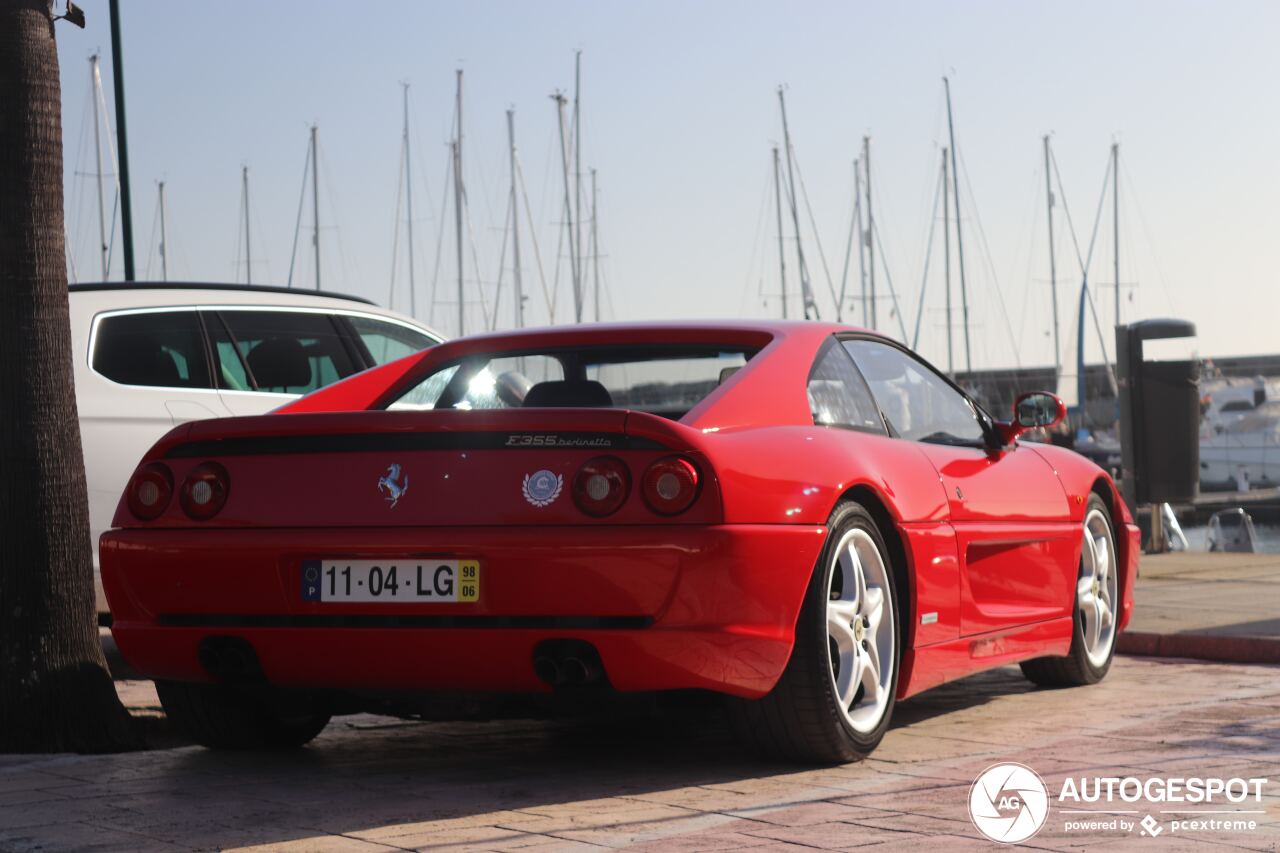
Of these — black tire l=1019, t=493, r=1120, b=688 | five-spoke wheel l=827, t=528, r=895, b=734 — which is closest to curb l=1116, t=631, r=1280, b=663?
Result: black tire l=1019, t=493, r=1120, b=688

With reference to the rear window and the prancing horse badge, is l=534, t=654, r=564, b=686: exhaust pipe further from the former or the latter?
the rear window

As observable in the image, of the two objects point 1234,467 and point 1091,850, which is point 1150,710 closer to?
point 1091,850

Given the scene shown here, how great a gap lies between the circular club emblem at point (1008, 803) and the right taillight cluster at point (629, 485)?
1061 millimetres

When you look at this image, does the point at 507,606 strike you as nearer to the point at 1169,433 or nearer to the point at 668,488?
Answer: the point at 668,488

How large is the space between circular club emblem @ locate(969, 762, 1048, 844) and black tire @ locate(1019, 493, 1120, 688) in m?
2.05

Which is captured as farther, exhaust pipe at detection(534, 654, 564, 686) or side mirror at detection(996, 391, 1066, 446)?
side mirror at detection(996, 391, 1066, 446)

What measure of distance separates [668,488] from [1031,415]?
2.54 metres

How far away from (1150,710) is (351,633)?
3.07 metres

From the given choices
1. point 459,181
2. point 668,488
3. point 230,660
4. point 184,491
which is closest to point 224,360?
point 184,491

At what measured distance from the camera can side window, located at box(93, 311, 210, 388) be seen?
7863 millimetres

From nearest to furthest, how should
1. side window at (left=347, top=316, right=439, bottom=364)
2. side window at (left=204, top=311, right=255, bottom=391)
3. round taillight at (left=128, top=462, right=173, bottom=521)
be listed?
round taillight at (left=128, top=462, right=173, bottom=521), side window at (left=204, top=311, right=255, bottom=391), side window at (left=347, top=316, right=439, bottom=364)

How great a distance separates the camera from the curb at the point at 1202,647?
8008 millimetres

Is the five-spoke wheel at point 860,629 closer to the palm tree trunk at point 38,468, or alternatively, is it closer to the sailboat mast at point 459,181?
the palm tree trunk at point 38,468

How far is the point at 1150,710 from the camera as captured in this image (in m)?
6.38
